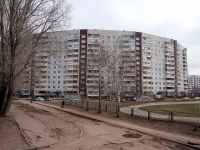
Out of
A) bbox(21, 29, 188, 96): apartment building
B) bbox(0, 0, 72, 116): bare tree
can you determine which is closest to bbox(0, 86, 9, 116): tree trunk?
bbox(0, 0, 72, 116): bare tree

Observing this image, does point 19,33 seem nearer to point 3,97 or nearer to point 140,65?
point 3,97

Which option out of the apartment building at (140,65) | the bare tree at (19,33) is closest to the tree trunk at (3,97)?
the bare tree at (19,33)

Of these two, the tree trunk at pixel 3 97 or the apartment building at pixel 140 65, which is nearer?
the tree trunk at pixel 3 97

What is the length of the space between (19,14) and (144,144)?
13.6 metres

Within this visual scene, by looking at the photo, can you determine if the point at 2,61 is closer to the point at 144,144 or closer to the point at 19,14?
the point at 19,14

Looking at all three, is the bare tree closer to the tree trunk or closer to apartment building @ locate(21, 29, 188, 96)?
the tree trunk

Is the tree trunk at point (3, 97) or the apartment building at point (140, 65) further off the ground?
the apartment building at point (140, 65)

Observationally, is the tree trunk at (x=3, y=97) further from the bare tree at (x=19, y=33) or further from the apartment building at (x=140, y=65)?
the apartment building at (x=140, y=65)

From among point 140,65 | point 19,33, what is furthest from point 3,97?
point 140,65

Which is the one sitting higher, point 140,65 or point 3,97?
point 140,65

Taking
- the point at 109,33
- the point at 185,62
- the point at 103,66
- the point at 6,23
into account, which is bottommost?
the point at 103,66

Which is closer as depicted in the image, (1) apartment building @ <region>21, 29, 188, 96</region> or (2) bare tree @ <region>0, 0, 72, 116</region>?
(2) bare tree @ <region>0, 0, 72, 116</region>

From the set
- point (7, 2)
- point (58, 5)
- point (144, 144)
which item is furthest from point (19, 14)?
point (144, 144)

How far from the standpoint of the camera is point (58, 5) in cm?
1590
